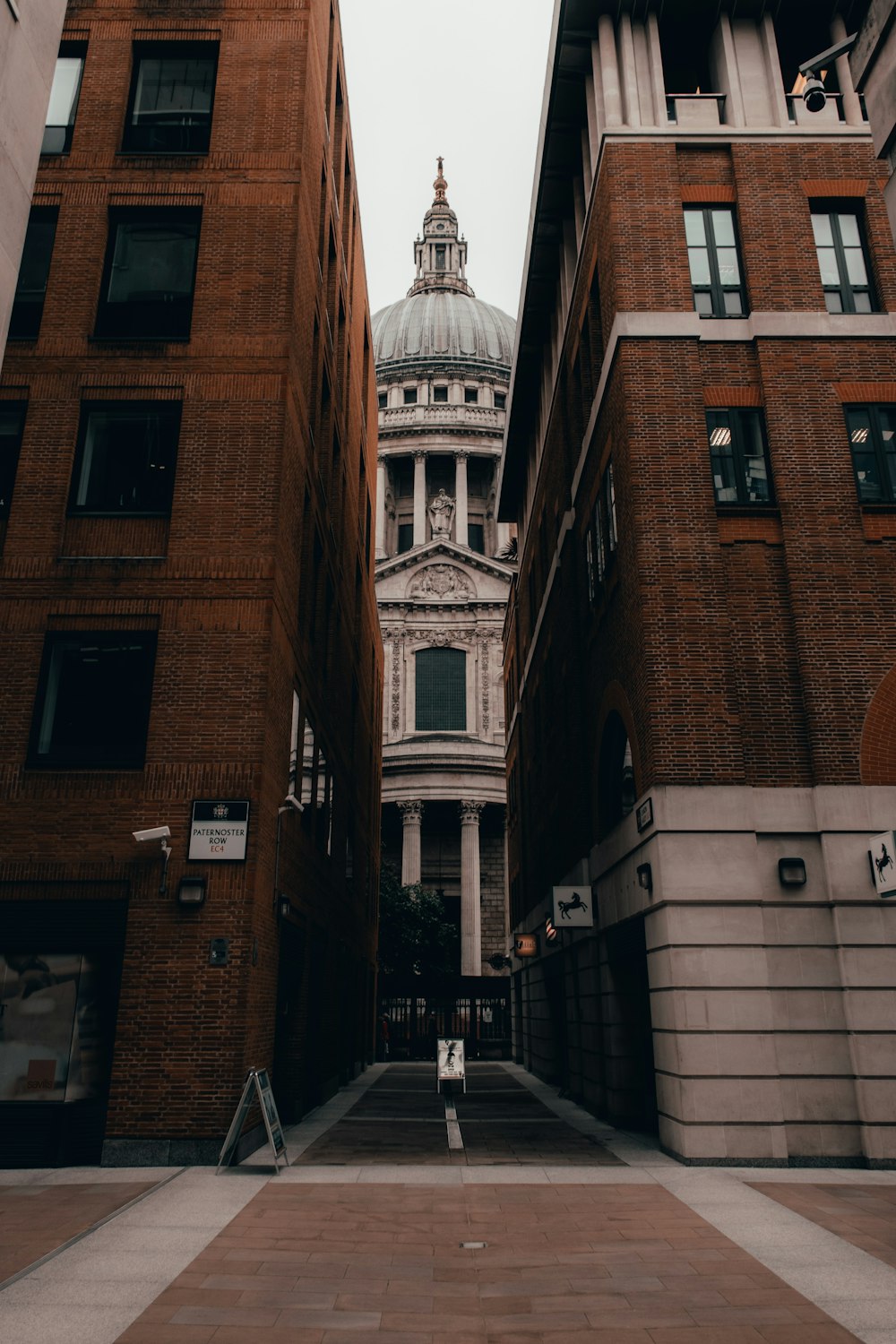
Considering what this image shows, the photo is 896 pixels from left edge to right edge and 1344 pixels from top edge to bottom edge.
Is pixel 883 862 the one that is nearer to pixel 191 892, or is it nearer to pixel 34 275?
pixel 191 892

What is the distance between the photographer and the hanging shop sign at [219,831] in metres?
14.2

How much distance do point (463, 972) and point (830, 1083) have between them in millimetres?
41385

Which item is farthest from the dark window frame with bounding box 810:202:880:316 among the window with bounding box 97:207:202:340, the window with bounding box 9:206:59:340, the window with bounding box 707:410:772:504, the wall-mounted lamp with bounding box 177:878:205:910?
the wall-mounted lamp with bounding box 177:878:205:910

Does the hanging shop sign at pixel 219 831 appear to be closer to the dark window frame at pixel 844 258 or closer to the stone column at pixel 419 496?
the dark window frame at pixel 844 258

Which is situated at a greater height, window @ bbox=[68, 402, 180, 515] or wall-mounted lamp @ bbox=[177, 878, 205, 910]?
window @ bbox=[68, 402, 180, 515]

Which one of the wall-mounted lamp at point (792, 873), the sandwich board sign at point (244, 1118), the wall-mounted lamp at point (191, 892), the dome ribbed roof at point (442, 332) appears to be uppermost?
the dome ribbed roof at point (442, 332)

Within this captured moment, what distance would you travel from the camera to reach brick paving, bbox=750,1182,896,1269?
9047 mm

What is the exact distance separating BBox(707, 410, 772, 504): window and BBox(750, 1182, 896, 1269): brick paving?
32.9 ft

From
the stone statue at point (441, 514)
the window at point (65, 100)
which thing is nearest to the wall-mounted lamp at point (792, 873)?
the window at point (65, 100)

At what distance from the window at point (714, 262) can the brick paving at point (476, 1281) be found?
14225 millimetres

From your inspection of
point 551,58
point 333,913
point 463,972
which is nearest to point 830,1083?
point 333,913

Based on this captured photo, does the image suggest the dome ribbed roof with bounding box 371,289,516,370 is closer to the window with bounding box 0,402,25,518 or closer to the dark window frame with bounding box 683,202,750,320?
the dark window frame with bounding box 683,202,750,320

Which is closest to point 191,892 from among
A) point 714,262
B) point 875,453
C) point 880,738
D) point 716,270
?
point 880,738

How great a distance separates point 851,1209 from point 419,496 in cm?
8007
